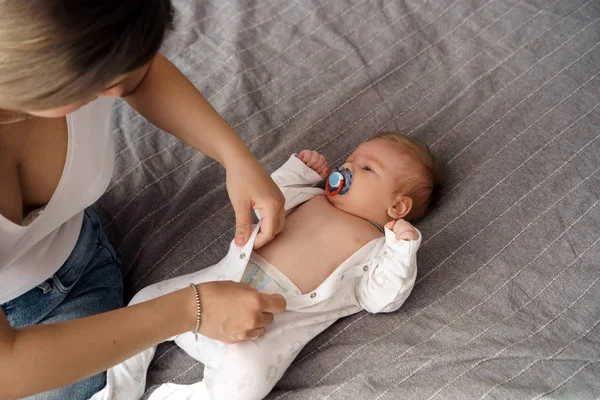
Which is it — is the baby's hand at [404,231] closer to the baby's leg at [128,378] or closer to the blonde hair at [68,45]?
the baby's leg at [128,378]

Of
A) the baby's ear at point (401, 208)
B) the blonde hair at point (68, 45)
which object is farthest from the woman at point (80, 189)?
the baby's ear at point (401, 208)

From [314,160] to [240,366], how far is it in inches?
20.4

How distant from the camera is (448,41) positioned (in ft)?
5.58

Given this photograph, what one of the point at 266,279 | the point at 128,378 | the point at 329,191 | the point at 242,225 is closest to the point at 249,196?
the point at 242,225

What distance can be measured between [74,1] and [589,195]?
3.74ft

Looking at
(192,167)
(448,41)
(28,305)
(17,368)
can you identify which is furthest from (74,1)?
(448,41)

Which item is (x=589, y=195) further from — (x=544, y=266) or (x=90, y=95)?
(x=90, y=95)

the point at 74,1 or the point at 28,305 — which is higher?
the point at 74,1

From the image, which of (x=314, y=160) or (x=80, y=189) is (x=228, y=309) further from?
(x=314, y=160)

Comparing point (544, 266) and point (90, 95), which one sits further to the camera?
point (544, 266)

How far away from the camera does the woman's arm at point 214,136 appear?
1.14 metres

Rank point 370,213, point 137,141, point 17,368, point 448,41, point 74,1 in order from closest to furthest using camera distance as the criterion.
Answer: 1. point 74,1
2. point 17,368
3. point 370,213
4. point 137,141
5. point 448,41

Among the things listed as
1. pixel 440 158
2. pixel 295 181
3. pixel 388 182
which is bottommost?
pixel 440 158

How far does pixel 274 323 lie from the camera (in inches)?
45.9
